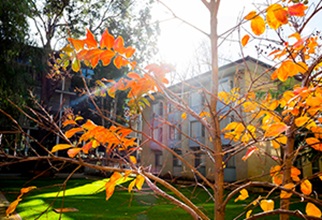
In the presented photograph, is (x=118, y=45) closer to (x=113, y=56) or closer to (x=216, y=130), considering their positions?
(x=113, y=56)

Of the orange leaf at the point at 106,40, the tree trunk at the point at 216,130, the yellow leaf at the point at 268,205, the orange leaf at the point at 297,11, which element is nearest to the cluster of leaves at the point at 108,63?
the orange leaf at the point at 106,40

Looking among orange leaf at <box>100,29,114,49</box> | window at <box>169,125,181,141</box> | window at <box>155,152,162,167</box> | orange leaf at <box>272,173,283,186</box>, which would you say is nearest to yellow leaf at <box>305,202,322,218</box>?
orange leaf at <box>272,173,283,186</box>

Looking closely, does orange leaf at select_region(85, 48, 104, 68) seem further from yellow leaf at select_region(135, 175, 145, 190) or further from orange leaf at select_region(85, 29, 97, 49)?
yellow leaf at select_region(135, 175, 145, 190)

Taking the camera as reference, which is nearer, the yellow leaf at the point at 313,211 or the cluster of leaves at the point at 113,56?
the cluster of leaves at the point at 113,56

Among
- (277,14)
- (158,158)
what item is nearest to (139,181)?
(277,14)

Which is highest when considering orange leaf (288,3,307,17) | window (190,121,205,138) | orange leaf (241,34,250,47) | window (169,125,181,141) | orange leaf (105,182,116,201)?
window (190,121,205,138)

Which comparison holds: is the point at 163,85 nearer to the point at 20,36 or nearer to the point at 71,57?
the point at 71,57

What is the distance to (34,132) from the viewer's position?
20.7 metres

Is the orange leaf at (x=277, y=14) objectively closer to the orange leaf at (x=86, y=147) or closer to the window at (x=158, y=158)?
the orange leaf at (x=86, y=147)

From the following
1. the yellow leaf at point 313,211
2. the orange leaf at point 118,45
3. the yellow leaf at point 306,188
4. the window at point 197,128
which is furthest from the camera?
the window at point 197,128

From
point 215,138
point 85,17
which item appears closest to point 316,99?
point 215,138

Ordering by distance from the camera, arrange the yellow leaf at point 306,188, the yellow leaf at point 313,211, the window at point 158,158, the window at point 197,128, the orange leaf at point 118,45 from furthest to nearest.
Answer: the window at point 158,158 → the window at point 197,128 → the yellow leaf at point 306,188 → the yellow leaf at point 313,211 → the orange leaf at point 118,45

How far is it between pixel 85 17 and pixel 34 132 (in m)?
9.41

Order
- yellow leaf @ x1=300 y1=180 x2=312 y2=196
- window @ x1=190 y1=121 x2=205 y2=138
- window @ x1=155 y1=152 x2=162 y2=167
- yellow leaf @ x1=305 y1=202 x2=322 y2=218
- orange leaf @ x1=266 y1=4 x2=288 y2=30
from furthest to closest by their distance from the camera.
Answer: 1. window @ x1=155 y1=152 x2=162 y2=167
2. window @ x1=190 y1=121 x2=205 y2=138
3. yellow leaf @ x1=300 y1=180 x2=312 y2=196
4. yellow leaf @ x1=305 y1=202 x2=322 y2=218
5. orange leaf @ x1=266 y1=4 x2=288 y2=30
